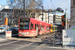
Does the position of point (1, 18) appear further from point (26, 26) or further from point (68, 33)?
point (68, 33)

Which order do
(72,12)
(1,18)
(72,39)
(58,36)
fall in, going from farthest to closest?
(1,18) → (58,36) → (72,12) → (72,39)

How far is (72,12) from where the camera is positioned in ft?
44.3

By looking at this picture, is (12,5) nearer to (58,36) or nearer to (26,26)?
(26,26)

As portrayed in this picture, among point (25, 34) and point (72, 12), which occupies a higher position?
point (72, 12)

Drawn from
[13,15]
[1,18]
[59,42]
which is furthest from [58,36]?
[1,18]

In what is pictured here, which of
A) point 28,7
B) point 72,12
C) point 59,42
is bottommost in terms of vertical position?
point 59,42

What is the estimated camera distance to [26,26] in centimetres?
2155

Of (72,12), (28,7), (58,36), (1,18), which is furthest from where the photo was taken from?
(1,18)

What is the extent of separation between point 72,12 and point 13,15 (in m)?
36.8

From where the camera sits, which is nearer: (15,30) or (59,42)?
(59,42)

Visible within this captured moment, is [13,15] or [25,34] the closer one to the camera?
[25,34]

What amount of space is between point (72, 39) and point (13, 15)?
125 ft

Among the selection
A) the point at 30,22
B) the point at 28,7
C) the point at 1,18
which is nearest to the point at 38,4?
the point at 28,7

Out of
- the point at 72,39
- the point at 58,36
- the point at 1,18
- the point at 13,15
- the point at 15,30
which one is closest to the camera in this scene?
the point at 72,39
